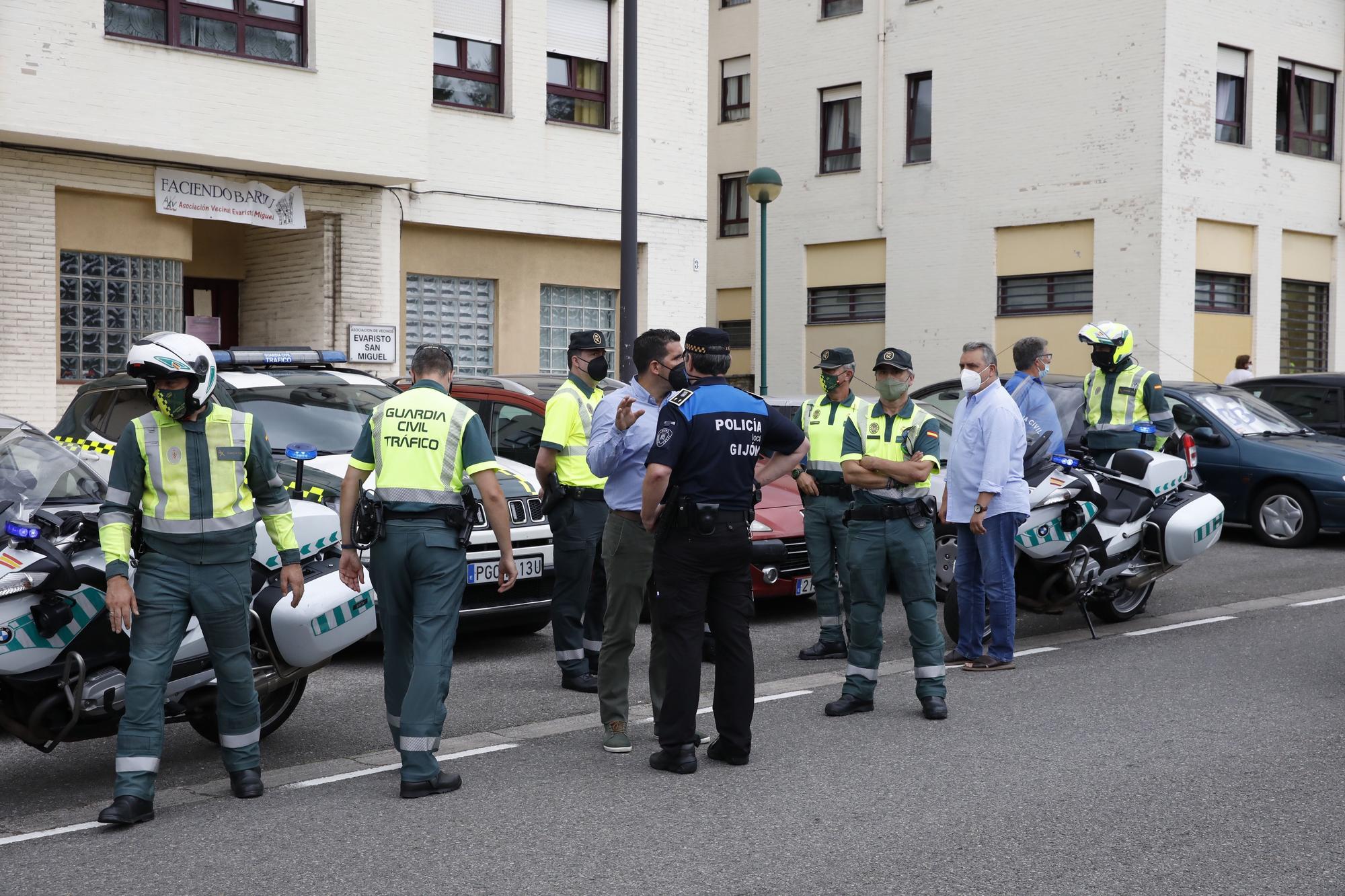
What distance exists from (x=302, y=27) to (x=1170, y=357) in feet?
49.7

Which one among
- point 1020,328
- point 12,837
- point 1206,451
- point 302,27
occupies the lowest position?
point 12,837

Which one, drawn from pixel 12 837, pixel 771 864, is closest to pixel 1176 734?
pixel 771 864

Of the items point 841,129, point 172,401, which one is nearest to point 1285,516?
point 172,401

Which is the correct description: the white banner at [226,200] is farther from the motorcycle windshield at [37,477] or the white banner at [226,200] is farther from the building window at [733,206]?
the building window at [733,206]

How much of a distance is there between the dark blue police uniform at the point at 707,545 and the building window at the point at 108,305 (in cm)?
999

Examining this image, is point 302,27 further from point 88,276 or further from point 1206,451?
point 1206,451

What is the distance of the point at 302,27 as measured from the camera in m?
15.9

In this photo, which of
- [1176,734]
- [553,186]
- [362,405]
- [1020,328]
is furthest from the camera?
[1020,328]

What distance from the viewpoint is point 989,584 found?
27.7ft

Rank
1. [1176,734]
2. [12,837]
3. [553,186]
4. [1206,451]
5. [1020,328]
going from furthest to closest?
[1020,328]
[553,186]
[1206,451]
[1176,734]
[12,837]

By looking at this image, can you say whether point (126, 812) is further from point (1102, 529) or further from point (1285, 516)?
point (1285, 516)

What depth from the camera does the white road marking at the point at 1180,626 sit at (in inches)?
381

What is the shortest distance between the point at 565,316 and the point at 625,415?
12623mm

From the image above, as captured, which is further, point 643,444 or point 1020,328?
point 1020,328
